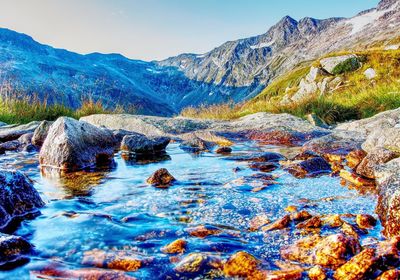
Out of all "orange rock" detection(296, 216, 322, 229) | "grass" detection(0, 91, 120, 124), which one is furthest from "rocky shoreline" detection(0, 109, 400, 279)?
"grass" detection(0, 91, 120, 124)

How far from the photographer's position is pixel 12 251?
7.79ft

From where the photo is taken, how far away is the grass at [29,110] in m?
13.2

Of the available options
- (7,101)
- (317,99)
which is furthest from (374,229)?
(7,101)

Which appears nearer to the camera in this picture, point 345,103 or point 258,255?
point 258,255

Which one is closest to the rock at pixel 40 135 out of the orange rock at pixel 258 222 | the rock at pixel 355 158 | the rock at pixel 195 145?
the rock at pixel 195 145

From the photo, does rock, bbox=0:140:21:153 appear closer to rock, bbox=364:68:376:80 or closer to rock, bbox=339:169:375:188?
rock, bbox=339:169:375:188

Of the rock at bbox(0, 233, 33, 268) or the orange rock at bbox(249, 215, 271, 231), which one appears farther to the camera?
the orange rock at bbox(249, 215, 271, 231)

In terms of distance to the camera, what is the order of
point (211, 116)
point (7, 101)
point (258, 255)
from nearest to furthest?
point (258, 255), point (7, 101), point (211, 116)

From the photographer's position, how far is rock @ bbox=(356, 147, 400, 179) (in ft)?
14.7

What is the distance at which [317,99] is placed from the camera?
573 inches

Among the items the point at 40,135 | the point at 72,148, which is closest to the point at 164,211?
the point at 72,148

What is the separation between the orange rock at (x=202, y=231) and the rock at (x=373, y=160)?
2.54 meters

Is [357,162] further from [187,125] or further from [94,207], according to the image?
[187,125]

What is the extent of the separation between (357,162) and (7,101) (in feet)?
44.2
